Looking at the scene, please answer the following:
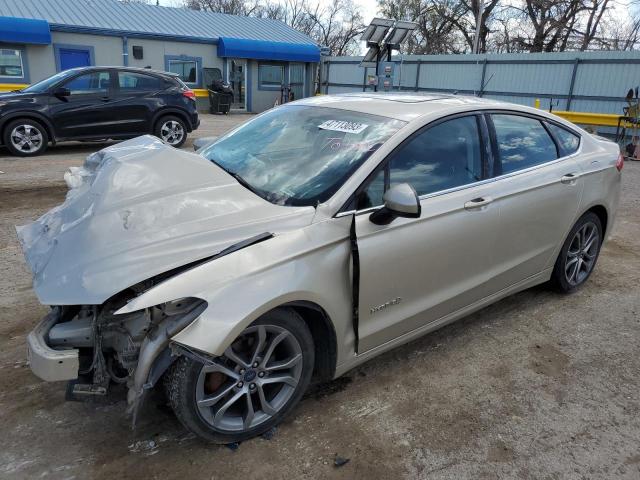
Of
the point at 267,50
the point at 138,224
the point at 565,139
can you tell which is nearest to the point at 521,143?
the point at 565,139

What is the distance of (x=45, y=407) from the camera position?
8.98 ft

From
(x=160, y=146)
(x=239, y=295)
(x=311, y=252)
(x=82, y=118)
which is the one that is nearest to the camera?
(x=239, y=295)

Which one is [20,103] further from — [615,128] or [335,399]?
[615,128]

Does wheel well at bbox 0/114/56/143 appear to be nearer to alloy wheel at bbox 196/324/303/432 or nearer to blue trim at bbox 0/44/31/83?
alloy wheel at bbox 196/324/303/432

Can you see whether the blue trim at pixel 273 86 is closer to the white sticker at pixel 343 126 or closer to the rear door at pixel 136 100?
the rear door at pixel 136 100

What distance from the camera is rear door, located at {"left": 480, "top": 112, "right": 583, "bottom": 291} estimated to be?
3.42 m

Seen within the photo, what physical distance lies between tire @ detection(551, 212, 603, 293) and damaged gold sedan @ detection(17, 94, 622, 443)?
1.16 ft

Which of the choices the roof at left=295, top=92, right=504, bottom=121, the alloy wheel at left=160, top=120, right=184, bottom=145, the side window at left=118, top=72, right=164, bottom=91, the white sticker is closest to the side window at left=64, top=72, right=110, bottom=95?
the side window at left=118, top=72, right=164, bottom=91

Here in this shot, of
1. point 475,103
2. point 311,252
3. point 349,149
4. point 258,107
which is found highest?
point 475,103

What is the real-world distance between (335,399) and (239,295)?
105cm

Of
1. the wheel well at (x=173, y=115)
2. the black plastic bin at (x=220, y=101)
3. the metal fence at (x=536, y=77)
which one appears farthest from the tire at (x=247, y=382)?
the black plastic bin at (x=220, y=101)

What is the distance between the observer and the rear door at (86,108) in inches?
387

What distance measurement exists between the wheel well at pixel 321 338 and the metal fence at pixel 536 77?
49.2 feet

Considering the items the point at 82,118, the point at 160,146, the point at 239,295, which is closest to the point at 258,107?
the point at 82,118
